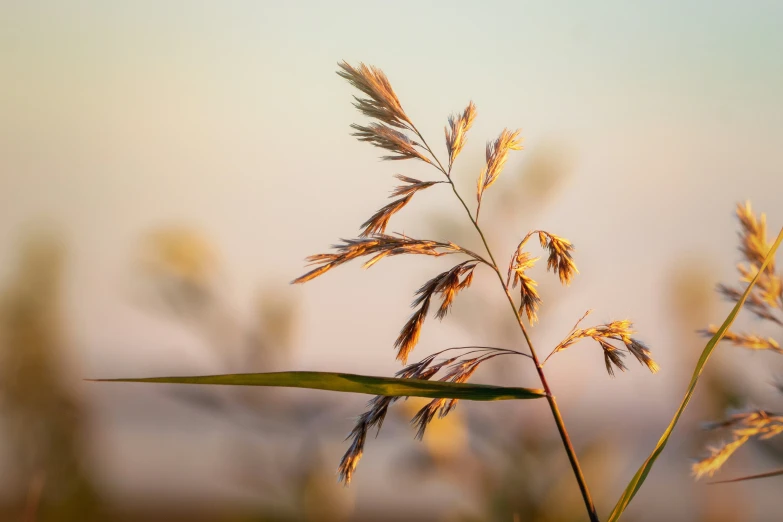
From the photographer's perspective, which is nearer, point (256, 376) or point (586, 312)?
point (256, 376)

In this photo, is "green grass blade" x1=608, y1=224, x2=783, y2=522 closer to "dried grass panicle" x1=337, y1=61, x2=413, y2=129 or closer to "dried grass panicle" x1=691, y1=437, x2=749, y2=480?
"dried grass panicle" x1=691, y1=437, x2=749, y2=480

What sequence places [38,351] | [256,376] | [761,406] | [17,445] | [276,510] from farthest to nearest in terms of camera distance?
[38,351], [17,445], [276,510], [761,406], [256,376]

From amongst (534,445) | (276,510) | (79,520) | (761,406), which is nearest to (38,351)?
(79,520)

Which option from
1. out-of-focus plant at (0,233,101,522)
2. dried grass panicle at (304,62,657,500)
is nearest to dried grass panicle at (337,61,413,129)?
dried grass panicle at (304,62,657,500)

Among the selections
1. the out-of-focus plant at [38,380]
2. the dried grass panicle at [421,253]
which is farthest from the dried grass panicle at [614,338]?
the out-of-focus plant at [38,380]

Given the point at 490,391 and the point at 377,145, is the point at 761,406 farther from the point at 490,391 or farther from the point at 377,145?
the point at 377,145

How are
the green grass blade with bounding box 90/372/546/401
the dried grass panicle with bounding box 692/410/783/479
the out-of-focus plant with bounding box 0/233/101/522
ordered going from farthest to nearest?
the out-of-focus plant with bounding box 0/233/101/522 < the dried grass panicle with bounding box 692/410/783/479 < the green grass blade with bounding box 90/372/546/401
